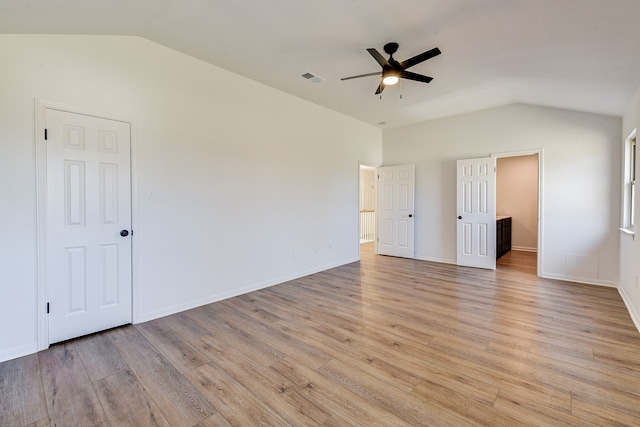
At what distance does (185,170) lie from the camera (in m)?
3.39

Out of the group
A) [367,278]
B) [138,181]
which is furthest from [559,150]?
[138,181]

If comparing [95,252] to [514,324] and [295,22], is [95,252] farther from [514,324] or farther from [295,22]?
[514,324]

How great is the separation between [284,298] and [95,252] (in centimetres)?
212

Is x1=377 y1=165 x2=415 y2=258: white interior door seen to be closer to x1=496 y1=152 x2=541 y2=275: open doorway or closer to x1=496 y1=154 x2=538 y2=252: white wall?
x1=496 y1=152 x2=541 y2=275: open doorway

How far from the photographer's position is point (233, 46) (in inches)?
123

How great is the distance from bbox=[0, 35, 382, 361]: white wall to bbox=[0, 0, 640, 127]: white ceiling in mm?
281

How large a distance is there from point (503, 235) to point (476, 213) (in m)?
1.77

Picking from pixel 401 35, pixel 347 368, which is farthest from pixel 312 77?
A: pixel 347 368

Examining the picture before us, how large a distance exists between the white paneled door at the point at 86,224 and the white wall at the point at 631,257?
17.1 feet

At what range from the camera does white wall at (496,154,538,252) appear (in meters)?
7.15

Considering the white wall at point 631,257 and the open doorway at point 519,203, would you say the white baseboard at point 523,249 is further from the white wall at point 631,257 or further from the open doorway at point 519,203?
the white wall at point 631,257

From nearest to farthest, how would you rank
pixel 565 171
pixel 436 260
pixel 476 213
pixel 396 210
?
pixel 565 171
pixel 476 213
pixel 436 260
pixel 396 210

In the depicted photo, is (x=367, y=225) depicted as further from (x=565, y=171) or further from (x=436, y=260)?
(x=565, y=171)

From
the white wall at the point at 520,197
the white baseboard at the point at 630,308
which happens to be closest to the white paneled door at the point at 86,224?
the white baseboard at the point at 630,308
